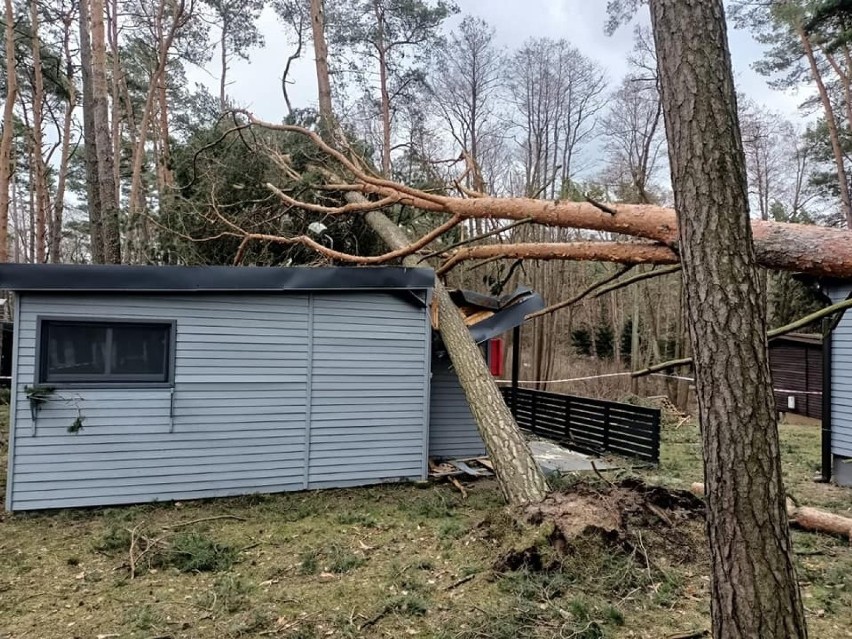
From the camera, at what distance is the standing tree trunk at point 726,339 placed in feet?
6.03

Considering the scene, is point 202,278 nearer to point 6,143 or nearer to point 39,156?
point 6,143

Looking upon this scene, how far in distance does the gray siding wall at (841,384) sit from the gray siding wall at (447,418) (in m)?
4.37

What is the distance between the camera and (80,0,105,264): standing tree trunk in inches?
348

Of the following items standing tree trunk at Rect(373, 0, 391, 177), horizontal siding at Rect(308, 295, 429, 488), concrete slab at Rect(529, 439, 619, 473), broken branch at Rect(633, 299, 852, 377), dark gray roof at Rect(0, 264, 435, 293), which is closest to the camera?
broken branch at Rect(633, 299, 852, 377)

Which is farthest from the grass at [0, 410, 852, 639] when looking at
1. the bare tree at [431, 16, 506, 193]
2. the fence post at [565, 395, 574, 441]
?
the bare tree at [431, 16, 506, 193]

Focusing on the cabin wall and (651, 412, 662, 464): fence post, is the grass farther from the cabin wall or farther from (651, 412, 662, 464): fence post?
(651, 412, 662, 464): fence post

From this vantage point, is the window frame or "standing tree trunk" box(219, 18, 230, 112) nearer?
the window frame

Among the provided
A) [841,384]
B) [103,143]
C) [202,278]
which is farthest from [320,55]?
[841,384]

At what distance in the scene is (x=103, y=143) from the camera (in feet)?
27.8

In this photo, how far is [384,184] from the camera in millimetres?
4566

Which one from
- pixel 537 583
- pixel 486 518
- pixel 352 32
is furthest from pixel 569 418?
pixel 352 32

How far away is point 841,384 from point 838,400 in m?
0.20

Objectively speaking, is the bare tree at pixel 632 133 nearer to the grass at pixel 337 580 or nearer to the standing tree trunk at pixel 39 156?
the grass at pixel 337 580

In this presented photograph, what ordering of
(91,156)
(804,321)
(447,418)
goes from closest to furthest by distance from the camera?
(804,321)
(447,418)
(91,156)
